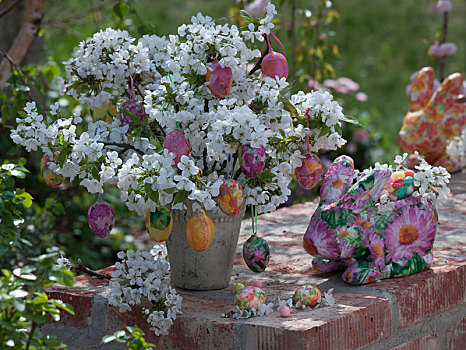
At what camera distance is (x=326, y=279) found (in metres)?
2.04

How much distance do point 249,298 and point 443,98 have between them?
1862 millimetres

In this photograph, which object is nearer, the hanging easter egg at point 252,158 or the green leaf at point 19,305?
the green leaf at point 19,305

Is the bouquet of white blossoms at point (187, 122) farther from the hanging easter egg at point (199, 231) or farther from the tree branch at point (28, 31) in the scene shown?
the tree branch at point (28, 31)

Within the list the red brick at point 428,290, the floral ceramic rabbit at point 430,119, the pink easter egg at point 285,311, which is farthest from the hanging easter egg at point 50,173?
the floral ceramic rabbit at point 430,119

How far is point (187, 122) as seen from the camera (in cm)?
177

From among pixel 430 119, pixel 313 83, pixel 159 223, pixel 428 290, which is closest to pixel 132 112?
pixel 159 223

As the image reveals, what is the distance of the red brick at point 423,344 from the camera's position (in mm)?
1916

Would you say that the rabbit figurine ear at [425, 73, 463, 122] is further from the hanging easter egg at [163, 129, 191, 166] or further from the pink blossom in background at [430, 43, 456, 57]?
the hanging easter egg at [163, 129, 191, 166]

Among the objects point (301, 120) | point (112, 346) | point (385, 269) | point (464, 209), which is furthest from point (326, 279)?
point (464, 209)

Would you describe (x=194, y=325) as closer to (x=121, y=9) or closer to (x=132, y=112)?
(x=132, y=112)

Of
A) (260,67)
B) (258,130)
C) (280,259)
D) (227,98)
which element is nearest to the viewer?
(258,130)

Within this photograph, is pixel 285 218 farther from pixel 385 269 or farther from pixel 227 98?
pixel 227 98

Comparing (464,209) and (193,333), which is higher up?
(464,209)

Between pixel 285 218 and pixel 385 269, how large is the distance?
0.82m
